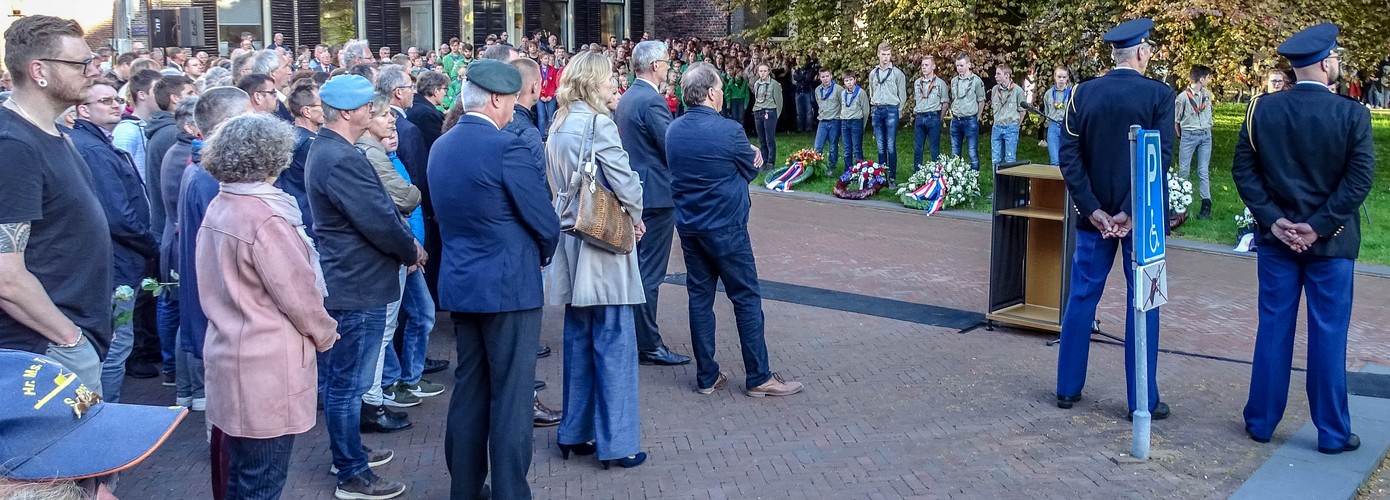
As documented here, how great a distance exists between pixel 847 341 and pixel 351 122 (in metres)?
4.11

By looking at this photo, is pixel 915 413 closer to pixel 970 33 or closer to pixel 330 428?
pixel 330 428

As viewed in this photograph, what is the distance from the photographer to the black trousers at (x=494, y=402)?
477cm

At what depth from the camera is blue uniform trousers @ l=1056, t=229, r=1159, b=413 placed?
6.34 m

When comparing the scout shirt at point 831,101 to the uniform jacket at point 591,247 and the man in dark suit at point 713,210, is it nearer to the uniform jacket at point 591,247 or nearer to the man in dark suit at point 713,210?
the man in dark suit at point 713,210

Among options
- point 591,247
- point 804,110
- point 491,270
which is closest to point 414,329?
point 591,247

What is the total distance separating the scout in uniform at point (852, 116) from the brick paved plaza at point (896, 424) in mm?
7802

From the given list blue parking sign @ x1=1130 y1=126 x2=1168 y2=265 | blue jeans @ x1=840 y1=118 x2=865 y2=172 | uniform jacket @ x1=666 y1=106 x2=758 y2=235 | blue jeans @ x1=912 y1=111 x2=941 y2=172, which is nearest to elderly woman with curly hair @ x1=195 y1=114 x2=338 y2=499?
uniform jacket @ x1=666 y1=106 x2=758 y2=235

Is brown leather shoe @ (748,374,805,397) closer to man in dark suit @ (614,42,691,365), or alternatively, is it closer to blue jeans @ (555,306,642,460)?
man in dark suit @ (614,42,691,365)

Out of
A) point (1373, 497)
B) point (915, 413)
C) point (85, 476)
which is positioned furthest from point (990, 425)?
point (85, 476)

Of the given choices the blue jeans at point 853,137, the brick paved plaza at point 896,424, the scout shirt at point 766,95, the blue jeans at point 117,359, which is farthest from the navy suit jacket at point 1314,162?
the scout shirt at point 766,95

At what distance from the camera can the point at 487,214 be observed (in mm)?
4609

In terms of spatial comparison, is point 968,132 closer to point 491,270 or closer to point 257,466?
point 491,270

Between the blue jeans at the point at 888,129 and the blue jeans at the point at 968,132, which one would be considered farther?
the blue jeans at the point at 888,129

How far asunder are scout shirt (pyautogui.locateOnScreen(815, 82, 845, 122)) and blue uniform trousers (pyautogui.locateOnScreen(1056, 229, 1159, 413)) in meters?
11.0
